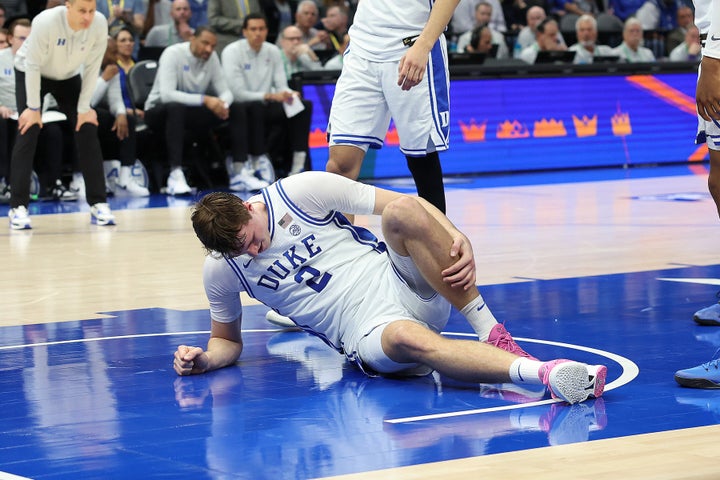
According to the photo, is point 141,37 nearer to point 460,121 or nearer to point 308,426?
point 460,121

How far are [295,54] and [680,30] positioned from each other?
20.0 ft

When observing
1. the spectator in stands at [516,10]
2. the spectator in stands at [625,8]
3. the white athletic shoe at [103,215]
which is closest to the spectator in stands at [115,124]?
the white athletic shoe at [103,215]

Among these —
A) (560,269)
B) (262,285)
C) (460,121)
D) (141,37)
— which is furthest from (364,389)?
(141,37)

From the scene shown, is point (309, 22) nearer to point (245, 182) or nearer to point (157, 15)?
point (157, 15)

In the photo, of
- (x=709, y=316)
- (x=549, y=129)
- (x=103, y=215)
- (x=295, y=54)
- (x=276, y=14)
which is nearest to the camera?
(x=709, y=316)

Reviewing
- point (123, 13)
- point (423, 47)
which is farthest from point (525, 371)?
point (123, 13)

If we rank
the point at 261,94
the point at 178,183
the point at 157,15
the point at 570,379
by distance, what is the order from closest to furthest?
the point at 570,379
the point at 178,183
the point at 261,94
the point at 157,15

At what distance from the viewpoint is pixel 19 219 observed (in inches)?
388

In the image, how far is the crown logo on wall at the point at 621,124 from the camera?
604 inches

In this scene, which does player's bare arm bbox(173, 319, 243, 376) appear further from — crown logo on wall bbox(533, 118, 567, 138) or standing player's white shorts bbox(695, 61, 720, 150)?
crown logo on wall bbox(533, 118, 567, 138)

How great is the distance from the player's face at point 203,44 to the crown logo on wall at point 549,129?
400 centimetres

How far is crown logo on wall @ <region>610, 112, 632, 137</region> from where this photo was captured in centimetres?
1534

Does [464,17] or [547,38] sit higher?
[464,17]

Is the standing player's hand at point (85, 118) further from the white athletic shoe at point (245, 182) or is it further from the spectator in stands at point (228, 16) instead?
the spectator in stands at point (228, 16)
